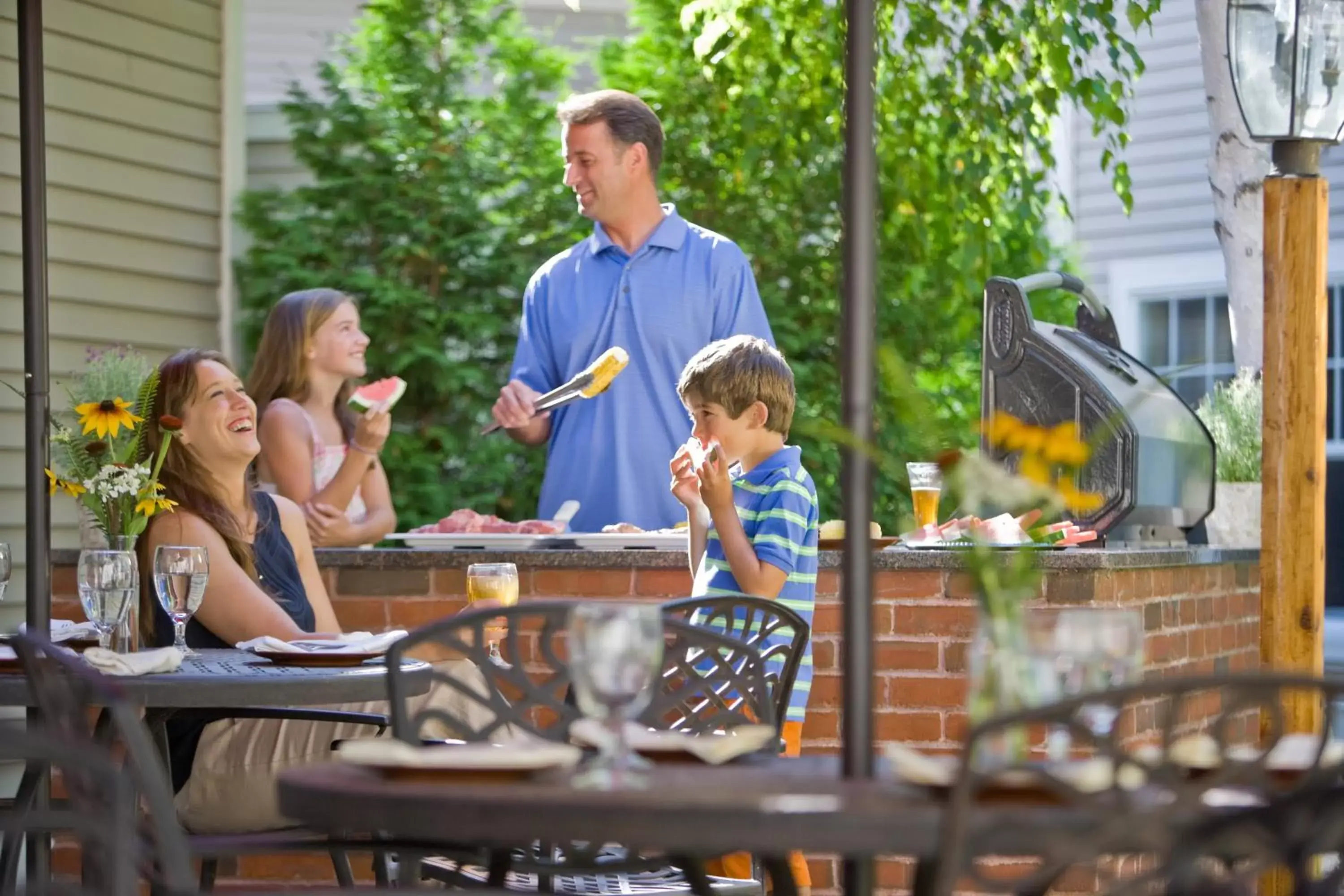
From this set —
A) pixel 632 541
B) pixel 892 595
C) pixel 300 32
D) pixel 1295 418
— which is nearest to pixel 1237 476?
pixel 1295 418

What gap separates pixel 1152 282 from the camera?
10.6 meters

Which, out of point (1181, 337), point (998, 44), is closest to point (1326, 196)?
point (998, 44)

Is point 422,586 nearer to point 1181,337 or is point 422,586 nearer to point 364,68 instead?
point 364,68

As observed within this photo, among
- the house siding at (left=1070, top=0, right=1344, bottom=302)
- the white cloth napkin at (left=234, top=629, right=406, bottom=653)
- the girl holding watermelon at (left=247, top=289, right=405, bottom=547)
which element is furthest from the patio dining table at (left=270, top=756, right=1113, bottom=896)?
the house siding at (left=1070, top=0, right=1344, bottom=302)

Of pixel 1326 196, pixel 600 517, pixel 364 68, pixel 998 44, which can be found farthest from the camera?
pixel 364 68

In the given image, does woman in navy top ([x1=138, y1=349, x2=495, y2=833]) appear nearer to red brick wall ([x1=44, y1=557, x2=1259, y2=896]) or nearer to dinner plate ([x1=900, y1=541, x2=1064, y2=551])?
red brick wall ([x1=44, y1=557, x2=1259, y2=896])

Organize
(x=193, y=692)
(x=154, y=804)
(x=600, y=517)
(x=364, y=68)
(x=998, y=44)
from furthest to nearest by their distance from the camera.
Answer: (x=364, y=68)
(x=998, y=44)
(x=600, y=517)
(x=193, y=692)
(x=154, y=804)

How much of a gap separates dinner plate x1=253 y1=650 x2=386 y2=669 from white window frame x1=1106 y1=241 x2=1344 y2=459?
723 cm

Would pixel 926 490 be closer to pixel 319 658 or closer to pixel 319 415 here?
pixel 319 658

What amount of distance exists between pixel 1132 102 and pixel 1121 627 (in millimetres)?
9048

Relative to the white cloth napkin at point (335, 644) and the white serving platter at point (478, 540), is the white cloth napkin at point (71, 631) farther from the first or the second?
the white serving platter at point (478, 540)

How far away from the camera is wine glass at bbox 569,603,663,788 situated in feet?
6.79

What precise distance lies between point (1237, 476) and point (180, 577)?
386cm

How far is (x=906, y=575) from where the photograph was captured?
440 centimetres
